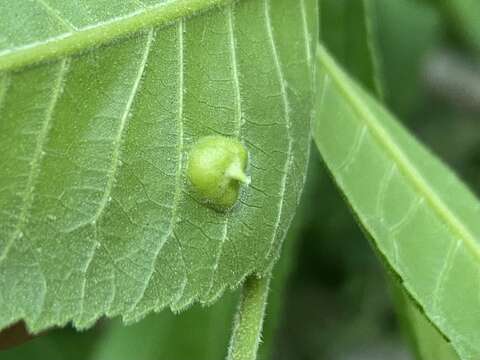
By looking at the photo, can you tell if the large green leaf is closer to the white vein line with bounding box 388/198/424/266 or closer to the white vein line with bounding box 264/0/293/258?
the white vein line with bounding box 264/0/293/258

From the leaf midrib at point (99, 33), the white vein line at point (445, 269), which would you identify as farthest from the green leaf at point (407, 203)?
the leaf midrib at point (99, 33)

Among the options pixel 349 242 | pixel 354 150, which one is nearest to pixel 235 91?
pixel 354 150

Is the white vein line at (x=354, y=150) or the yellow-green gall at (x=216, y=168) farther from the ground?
the yellow-green gall at (x=216, y=168)

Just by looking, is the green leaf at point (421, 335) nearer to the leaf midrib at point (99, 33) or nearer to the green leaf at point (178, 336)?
the green leaf at point (178, 336)

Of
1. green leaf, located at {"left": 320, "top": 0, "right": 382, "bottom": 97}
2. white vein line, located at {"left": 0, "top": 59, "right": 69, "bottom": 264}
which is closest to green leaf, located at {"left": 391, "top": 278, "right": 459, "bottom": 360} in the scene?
green leaf, located at {"left": 320, "top": 0, "right": 382, "bottom": 97}

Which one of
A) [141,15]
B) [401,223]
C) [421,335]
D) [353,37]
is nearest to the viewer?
[141,15]

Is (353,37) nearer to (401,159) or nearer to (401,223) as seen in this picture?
(401,159)

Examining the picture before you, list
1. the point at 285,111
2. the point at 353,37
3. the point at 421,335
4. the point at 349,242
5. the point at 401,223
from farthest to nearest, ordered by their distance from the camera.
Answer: the point at 349,242, the point at 353,37, the point at 421,335, the point at 401,223, the point at 285,111
